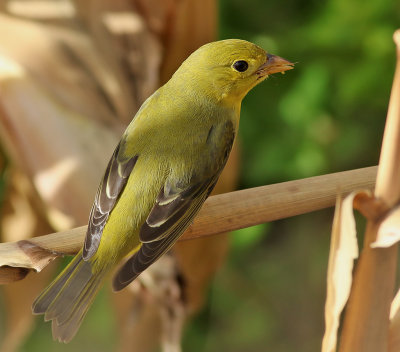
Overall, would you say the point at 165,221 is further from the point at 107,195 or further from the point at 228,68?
the point at 228,68

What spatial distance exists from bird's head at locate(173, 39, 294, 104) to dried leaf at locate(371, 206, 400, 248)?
2.89 ft

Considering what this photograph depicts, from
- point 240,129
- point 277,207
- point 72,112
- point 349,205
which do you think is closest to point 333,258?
point 349,205

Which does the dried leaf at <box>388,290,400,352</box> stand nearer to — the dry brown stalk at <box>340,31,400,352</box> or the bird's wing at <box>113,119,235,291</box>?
the dry brown stalk at <box>340,31,400,352</box>

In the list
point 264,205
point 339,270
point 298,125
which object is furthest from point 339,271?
point 298,125

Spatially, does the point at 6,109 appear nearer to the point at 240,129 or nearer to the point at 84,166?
the point at 84,166

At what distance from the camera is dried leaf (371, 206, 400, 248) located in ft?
4.10

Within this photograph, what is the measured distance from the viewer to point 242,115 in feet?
10.0

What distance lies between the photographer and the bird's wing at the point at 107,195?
1701mm

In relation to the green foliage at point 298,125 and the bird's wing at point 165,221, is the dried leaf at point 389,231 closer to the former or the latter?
the bird's wing at point 165,221

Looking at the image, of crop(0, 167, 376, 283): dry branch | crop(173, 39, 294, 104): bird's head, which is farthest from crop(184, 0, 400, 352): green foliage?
crop(0, 167, 376, 283): dry branch

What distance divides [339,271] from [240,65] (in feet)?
3.20

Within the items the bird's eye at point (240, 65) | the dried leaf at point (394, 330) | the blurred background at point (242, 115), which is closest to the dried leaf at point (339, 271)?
the dried leaf at point (394, 330)

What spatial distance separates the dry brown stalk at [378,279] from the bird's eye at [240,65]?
0.81m

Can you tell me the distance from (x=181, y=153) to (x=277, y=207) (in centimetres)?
58
